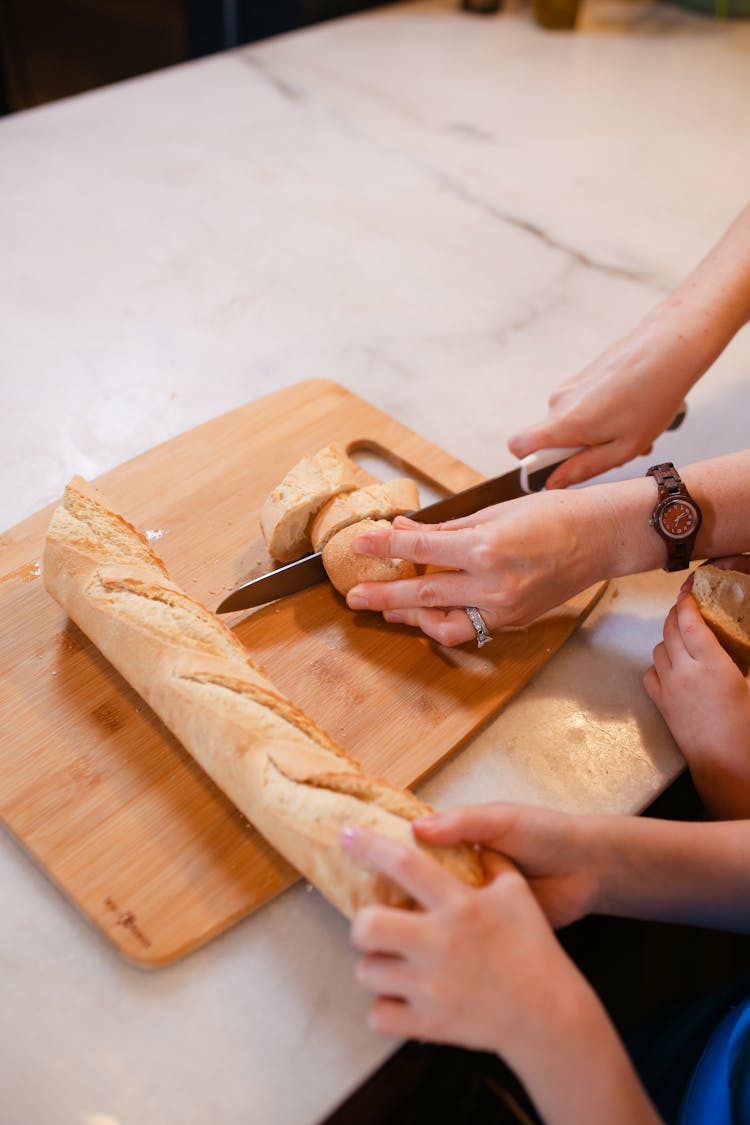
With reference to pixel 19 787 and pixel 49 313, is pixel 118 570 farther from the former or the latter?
pixel 49 313

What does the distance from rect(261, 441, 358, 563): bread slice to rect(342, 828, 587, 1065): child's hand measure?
530mm

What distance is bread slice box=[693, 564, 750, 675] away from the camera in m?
1.23

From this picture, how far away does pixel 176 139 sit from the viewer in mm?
2307

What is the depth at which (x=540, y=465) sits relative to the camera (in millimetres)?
1425

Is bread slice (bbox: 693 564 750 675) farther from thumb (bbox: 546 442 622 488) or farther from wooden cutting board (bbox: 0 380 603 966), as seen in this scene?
thumb (bbox: 546 442 622 488)

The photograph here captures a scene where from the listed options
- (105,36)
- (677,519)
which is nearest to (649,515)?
(677,519)

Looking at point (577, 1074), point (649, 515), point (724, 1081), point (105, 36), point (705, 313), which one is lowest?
point (724, 1081)

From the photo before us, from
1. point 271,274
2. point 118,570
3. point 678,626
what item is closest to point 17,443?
point 118,570

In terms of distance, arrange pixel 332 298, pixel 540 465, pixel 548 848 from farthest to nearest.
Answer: pixel 332 298, pixel 540 465, pixel 548 848

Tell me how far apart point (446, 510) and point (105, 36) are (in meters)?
2.98

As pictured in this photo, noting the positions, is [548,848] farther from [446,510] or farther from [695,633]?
[446,510]

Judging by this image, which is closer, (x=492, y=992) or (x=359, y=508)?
(x=492, y=992)

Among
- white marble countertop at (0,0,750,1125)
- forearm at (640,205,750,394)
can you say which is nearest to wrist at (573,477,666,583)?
white marble countertop at (0,0,750,1125)

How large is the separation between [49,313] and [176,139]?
0.75 m
